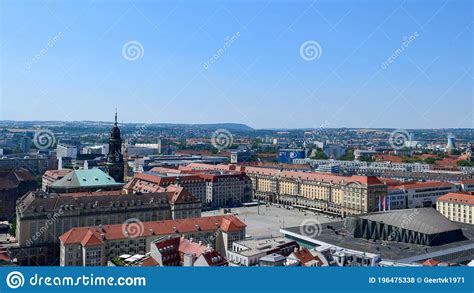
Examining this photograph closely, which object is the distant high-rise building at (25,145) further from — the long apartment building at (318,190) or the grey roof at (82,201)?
the grey roof at (82,201)

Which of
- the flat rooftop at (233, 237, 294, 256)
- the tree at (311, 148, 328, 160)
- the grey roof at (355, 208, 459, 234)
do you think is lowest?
the flat rooftop at (233, 237, 294, 256)

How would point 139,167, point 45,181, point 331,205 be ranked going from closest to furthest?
point 331,205, point 45,181, point 139,167

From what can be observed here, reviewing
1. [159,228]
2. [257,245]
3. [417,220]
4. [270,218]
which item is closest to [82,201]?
[159,228]

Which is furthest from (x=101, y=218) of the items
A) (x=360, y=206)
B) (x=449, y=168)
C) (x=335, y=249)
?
(x=449, y=168)

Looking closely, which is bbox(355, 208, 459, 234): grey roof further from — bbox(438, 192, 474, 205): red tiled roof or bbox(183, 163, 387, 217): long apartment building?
bbox(183, 163, 387, 217): long apartment building

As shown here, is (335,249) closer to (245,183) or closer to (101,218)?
(101,218)

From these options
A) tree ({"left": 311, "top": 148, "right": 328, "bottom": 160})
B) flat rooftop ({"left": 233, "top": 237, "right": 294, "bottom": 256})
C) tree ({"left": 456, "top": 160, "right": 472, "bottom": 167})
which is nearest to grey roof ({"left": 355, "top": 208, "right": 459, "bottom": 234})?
flat rooftop ({"left": 233, "top": 237, "right": 294, "bottom": 256})

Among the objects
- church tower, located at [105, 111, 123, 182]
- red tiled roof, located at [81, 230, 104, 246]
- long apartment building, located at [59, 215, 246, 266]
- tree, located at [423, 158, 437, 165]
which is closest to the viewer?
red tiled roof, located at [81, 230, 104, 246]

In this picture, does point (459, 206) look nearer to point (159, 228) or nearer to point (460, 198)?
point (460, 198)
